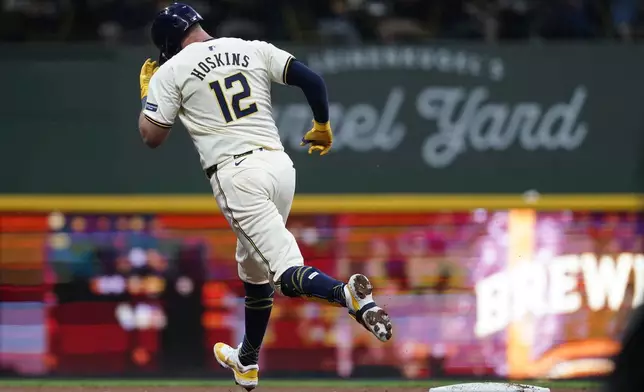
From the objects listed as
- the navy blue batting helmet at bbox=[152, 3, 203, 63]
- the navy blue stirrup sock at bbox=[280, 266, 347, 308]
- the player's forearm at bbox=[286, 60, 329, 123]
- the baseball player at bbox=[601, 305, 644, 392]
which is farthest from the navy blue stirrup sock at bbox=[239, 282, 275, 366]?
the baseball player at bbox=[601, 305, 644, 392]

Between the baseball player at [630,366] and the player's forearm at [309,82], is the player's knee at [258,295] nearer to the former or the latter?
the player's forearm at [309,82]

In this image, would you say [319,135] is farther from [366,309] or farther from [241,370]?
[241,370]

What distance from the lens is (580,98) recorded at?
1289cm

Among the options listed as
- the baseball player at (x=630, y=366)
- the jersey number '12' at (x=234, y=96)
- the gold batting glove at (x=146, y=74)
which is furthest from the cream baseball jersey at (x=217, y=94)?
the baseball player at (x=630, y=366)

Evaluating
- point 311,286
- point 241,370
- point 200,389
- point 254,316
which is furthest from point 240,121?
Answer: point 200,389

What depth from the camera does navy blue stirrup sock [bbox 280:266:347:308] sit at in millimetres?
5562

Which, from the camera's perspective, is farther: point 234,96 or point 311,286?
point 234,96

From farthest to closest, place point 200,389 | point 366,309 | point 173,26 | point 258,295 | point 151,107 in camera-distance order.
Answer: point 200,389 < point 258,295 < point 173,26 < point 151,107 < point 366,309

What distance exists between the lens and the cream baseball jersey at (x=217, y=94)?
5.82 meters

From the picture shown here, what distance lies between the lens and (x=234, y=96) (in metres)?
5.86

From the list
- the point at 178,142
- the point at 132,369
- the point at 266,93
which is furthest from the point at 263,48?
the point at 178,142

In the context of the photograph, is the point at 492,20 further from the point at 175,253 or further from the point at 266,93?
the point at 266,93

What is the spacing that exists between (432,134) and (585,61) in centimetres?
169

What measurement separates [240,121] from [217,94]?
163mm
